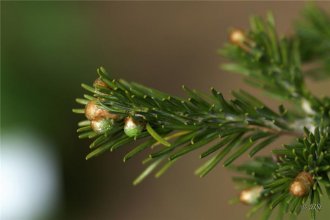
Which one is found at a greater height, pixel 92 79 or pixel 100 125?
pixel 92 79

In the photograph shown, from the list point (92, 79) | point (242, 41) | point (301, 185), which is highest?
point (92, 79)

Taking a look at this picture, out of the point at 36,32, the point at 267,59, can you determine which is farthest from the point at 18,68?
the point at 267,59

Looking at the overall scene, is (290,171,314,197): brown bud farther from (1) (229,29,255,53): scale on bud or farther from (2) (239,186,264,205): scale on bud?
(1) (229,29,255,53): scale on bud

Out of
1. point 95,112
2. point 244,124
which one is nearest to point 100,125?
point 95,112

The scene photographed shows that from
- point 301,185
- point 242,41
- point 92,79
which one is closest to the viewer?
point 301,185

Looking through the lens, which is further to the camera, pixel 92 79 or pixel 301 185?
pixel 92 79

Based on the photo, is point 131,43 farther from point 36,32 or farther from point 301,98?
point 301,98

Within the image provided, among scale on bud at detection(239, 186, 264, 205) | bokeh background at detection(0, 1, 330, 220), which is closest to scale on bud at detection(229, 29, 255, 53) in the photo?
scale on bud at detection(239, 186, 264, 205)

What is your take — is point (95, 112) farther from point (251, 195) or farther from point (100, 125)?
point (251, 195)
